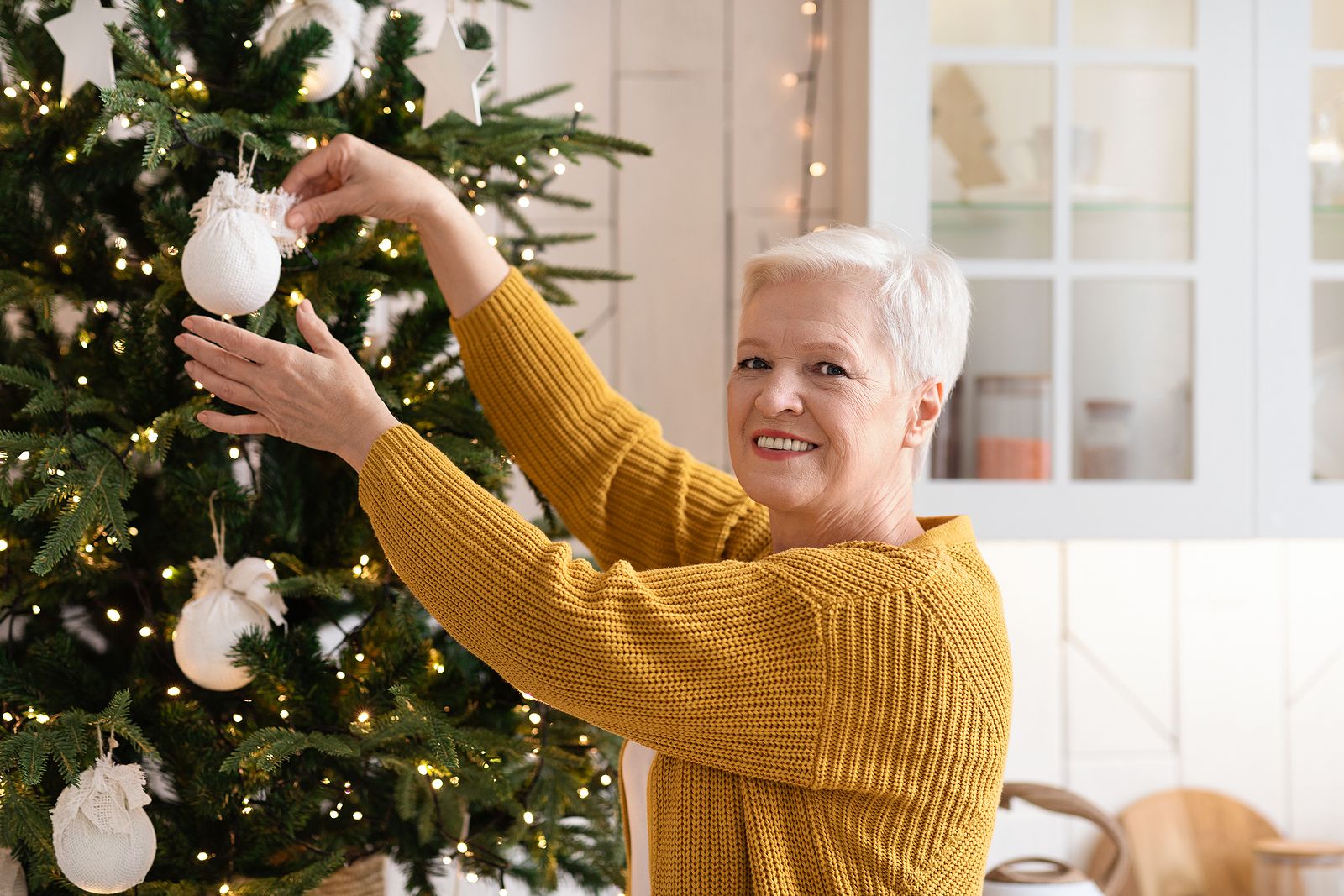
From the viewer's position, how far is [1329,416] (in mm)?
1702

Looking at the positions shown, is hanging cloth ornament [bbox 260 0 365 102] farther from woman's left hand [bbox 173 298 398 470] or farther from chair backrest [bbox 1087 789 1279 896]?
chair backrest [bbox 1087 789 1279 896]

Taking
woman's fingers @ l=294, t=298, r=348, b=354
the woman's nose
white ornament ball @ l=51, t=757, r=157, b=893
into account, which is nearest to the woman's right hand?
woman's fingers @ l=294, t=298, r=348, b=354

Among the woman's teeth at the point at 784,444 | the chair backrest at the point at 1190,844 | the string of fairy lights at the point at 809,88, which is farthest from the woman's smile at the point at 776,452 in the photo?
the chair backrest at the point at 1190,844

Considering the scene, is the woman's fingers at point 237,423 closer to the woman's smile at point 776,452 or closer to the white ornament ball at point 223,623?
the white ornament ball at point 223,623

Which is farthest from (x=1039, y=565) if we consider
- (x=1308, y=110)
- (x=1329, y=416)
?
(x=1308, y=110)

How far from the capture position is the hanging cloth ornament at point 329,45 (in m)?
1.02

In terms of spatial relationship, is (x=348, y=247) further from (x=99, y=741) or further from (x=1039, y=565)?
(x=1039, y=565)

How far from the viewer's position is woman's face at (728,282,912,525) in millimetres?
919

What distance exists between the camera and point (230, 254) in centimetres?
88

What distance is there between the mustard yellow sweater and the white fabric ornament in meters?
0.48

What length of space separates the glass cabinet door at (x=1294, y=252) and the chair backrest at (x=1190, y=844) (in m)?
0.55

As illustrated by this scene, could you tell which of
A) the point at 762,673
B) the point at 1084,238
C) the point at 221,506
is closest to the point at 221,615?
the point at 221,506

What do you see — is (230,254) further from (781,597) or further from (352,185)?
(781,597)

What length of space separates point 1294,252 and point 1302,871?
93 cm
